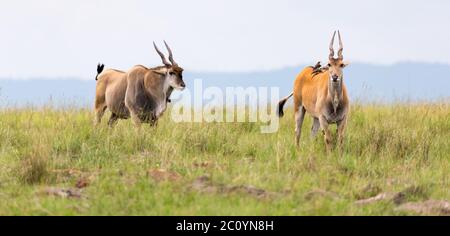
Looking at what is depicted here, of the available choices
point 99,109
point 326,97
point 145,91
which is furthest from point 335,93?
point 99,109

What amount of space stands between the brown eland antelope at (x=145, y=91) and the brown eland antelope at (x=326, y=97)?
1899 millimetres

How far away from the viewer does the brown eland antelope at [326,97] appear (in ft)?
37.2

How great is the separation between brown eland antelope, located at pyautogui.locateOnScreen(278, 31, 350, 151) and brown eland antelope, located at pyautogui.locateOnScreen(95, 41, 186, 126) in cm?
190

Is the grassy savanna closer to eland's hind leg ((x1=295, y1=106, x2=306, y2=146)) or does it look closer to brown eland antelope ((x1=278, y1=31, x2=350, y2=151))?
eland's hind leg ((x1=295, y1=106, x2=306, y2=146))

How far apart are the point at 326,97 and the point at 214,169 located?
10.5 feet

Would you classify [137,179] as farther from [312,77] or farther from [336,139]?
[312,77]

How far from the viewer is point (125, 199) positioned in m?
7.69

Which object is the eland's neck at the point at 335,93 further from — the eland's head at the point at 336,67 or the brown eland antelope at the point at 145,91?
the brown eland antelope at the point at 145,91

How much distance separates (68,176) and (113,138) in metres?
2.10

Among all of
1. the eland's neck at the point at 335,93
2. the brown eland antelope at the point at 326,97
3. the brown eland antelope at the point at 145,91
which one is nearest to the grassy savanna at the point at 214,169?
the brown eland antelope at the point at 326,97

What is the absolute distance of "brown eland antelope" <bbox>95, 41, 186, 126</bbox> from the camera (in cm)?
1301

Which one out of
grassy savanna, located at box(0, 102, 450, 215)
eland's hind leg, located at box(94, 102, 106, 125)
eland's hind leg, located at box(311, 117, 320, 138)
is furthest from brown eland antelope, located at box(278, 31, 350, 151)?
eland's hind leg, located at box(94, 102, 106, 125)

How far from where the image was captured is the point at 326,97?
1174 cm
